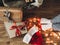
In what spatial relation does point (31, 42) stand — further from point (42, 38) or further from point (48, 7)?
point (48, 7)

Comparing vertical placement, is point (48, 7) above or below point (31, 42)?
above

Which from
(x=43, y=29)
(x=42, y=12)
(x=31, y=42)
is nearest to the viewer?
(x=31, y=42)

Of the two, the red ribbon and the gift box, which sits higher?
the gift box

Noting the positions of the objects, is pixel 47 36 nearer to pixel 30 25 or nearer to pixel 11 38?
pixel 30 25

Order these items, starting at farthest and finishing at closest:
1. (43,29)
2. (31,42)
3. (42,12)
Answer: (42,12) → (43,29) → (31,42)

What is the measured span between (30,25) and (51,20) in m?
0.17

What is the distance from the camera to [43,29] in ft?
5.07

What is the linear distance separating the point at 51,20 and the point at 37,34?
0.62 ft

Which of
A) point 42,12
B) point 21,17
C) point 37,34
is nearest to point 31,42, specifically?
point 37,34

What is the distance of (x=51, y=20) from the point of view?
159 centimetres

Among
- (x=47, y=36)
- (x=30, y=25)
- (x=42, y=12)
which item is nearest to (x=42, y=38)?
(x=47, y=36)

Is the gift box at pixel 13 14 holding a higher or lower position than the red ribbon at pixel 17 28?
higher

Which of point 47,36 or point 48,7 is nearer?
point 47,36

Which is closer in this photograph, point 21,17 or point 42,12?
point 21,17
